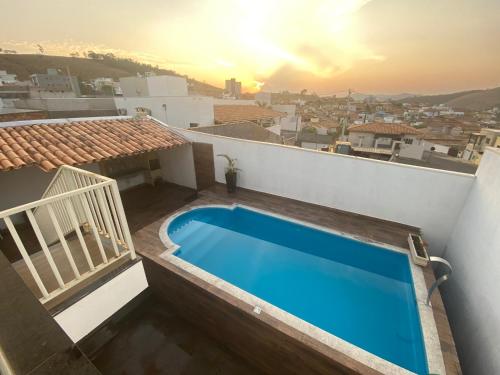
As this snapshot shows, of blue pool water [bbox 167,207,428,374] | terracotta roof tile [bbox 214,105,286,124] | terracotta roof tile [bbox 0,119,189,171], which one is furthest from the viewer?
terracotta roof tile [bbox 214,105,286,124]

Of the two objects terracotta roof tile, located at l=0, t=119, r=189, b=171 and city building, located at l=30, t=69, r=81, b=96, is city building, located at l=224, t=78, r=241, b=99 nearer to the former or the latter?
city building, located at l=30, t=69, r=81, b=96

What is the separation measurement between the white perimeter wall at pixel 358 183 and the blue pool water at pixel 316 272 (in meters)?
1.33

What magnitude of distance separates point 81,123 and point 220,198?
203 inches

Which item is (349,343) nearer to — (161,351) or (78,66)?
(161,351)

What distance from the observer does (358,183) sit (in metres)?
6.03

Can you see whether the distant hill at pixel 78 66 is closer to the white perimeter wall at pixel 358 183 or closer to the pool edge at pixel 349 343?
the white perimeter wall at pixel 358 183

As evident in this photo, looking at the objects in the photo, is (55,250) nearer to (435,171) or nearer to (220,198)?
(220,198)

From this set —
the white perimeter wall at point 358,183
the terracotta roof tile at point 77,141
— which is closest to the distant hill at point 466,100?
the white perimeter wall at point 358,183

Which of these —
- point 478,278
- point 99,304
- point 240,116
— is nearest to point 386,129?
point 240,116

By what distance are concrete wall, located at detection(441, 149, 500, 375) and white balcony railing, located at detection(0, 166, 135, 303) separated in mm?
5292

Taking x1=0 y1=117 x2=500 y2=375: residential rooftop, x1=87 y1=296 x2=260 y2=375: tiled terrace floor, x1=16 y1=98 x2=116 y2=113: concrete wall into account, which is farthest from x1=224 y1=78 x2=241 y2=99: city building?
x1=87 y1=296 x2=260 y2=375: tiled terrace floor

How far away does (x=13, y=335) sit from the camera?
86 centimetres

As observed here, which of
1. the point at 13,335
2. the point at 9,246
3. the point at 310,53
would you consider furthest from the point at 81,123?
the point at 310,53

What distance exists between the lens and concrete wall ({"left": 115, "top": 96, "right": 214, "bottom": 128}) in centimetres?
1412
